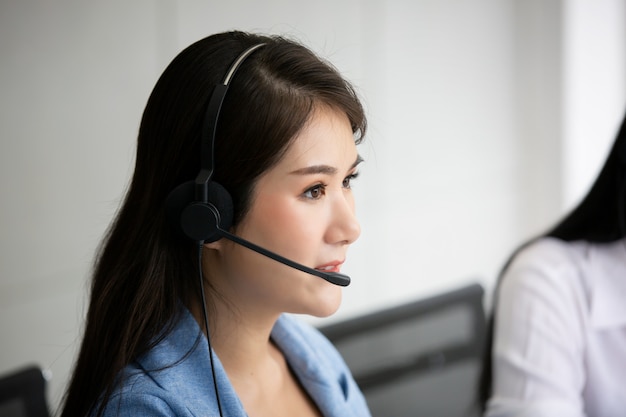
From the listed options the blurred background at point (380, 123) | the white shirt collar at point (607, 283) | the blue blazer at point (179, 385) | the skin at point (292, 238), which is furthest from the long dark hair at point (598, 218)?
the skin at point (292, 238)

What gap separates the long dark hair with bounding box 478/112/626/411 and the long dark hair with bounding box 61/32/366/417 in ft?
2.46

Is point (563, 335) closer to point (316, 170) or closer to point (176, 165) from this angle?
point (316, 170)

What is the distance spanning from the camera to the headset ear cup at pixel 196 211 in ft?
3.10

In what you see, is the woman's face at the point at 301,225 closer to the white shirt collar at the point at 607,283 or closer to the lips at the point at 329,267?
the lips at the point at 329,267

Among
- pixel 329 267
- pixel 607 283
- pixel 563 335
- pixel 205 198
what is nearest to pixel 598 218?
pixel 607 283

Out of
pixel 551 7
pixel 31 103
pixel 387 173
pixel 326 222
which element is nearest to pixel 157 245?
pixel 326 222

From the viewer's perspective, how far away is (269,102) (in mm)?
970

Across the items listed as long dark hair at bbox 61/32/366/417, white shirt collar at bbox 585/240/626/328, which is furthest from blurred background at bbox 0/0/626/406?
long dark hair at bbox 61/32/366/417

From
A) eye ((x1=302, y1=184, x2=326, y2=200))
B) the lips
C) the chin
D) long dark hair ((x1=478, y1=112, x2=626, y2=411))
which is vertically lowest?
long dark hair ((x1=478, y1=112, x2=626, y2=411))

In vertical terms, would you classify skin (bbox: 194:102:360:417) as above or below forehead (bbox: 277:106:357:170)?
below

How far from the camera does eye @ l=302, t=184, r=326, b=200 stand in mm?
1006

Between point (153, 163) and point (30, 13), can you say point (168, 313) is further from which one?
point (30, 13)

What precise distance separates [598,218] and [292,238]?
92 centimetres

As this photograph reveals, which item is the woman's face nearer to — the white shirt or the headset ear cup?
the headset ear cup
